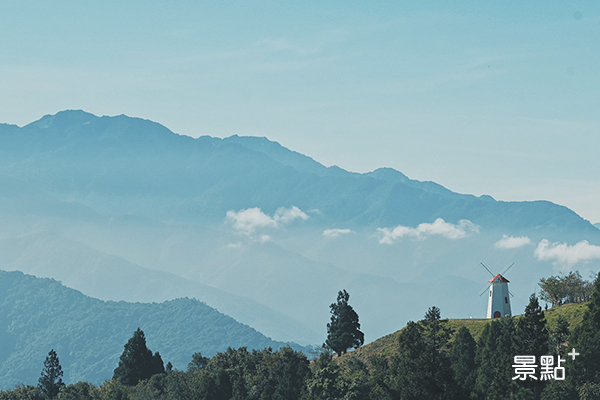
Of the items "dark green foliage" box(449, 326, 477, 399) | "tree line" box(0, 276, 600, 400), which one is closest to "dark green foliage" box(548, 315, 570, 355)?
"tree line" box(0, 276, 600, 400)

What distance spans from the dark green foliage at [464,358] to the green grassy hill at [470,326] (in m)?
15.1

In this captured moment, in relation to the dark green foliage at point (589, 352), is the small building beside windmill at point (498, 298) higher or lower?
higher

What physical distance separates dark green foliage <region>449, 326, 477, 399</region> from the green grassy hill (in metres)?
15.1

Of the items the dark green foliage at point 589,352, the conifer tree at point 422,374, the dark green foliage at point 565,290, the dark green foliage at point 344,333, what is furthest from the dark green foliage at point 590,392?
the dark green foliage at point 344,333

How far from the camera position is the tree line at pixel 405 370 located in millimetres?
89812

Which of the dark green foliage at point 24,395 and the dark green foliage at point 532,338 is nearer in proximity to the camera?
the dark green foliage at point 532,338

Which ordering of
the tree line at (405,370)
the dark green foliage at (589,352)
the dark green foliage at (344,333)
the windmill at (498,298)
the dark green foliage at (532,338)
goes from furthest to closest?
the dark green foliage at (344,333) → the windmill at (498,298) → the dark green foliage at (589,352) → the dark green foliage at (532,338) → the tree line at (405,370)

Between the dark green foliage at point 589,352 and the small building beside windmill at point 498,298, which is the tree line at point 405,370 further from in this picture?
the small building beside windmill at point 498,298

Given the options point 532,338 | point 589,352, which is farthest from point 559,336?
point 532,338

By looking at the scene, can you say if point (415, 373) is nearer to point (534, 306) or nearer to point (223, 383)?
point (534, 306)

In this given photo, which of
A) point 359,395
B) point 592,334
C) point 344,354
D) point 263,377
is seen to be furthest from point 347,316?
point 592,334

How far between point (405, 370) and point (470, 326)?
184ft

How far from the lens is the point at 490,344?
110m

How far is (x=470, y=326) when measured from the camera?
142375 mm
